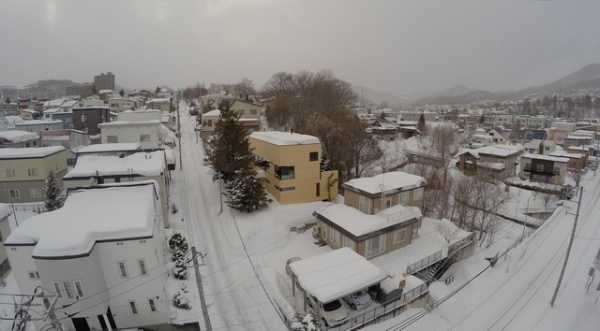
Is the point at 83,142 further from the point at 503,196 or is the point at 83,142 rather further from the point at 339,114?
the point at 503,196

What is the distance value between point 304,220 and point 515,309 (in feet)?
43.2

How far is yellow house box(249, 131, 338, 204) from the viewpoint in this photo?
24031mm

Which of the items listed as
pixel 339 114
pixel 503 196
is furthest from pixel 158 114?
pixel 503 196

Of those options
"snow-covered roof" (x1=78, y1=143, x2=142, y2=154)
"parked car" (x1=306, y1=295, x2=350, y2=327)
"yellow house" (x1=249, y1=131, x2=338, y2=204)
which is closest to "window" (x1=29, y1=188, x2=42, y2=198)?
"snow-covered roof" (x1=78, y1=143, x2=142, y2=154)

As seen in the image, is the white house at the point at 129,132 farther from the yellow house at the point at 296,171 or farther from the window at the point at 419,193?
the window at the point at 419,193

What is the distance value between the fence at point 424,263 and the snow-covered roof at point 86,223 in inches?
534

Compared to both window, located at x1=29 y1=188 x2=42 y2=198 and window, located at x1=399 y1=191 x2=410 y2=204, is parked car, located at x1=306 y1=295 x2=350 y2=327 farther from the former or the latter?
window, located at x1=29 y1=188 x2=42 y2=198

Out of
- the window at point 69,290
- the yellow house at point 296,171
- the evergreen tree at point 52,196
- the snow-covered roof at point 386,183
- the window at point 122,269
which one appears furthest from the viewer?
the yellow house at point 296,171

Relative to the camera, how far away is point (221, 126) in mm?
23953

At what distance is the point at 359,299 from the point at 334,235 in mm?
5390

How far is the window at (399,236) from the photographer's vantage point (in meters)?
19.8

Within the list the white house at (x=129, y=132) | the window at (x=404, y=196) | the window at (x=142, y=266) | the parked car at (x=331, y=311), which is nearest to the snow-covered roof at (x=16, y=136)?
the white house at (x=129, y=132)

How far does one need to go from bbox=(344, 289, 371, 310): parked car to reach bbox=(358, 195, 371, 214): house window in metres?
6.21

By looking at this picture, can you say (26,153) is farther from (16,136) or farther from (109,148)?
(16,136)
